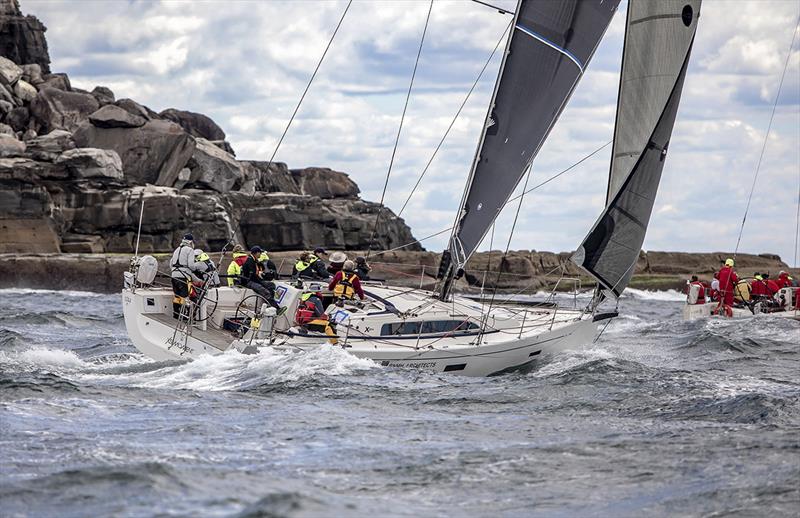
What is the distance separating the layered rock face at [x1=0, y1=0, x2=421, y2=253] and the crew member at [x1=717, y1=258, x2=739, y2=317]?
18.2m

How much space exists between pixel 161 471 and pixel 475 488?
8.96ft

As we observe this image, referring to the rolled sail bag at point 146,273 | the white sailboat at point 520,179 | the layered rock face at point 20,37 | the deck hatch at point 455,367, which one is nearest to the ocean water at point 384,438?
the deck hatch at point 455,367

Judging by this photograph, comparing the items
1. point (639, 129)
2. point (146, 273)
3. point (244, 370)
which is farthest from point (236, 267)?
point (639, 129)

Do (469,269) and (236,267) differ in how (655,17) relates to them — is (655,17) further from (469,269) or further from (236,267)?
(469,269)

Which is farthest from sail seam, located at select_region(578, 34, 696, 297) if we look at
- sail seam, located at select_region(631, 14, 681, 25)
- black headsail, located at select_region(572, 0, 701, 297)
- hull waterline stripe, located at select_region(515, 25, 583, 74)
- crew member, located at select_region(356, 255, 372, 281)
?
crew member, located at select_region(356, 255, 372, 281)

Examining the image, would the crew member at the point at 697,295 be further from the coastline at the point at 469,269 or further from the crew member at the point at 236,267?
the crew member at the point at 236,267

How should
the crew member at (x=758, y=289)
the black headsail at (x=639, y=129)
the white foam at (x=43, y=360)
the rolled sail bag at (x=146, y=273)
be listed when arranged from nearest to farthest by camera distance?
the white foam at (x=43, y=360)
the black headsail at (x=639, y=129)
the rolled sail bag at (x=146, y=273)
the crew member at (x=758, y=289)

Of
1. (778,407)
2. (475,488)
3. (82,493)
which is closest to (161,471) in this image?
(82,493)

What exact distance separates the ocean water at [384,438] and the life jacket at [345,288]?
1734 millimetres

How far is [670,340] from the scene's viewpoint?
24125 millimetres

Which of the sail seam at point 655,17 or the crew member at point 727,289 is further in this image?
the crew member at point 727,289

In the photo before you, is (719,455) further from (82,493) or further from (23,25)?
(23,25)

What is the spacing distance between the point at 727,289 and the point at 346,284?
52.2 ft

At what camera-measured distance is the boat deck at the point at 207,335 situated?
51.2ft
